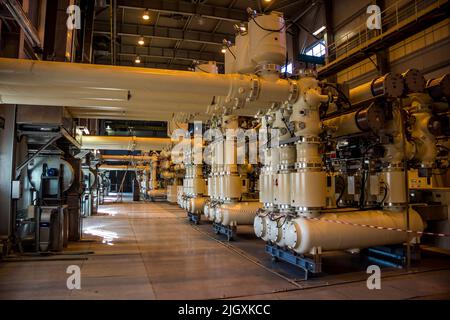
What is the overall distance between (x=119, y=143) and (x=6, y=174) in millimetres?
5718

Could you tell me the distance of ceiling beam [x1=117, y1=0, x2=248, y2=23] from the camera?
34.7 feet

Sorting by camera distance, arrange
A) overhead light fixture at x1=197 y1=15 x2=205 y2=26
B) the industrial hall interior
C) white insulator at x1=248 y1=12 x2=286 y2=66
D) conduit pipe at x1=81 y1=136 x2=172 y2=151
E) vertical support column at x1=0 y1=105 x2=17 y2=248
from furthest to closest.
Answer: overhead light fixture at x1=197 y1=15 x2=205 y2=26
conduit pipe at x1=81 y1=136 x2=172 y2=151
vertical support column at x1=0 y1=105 x2=17 y2=248
white insulator at x1=248 y1=12 x2=286 y2=66
the industrial hall interior

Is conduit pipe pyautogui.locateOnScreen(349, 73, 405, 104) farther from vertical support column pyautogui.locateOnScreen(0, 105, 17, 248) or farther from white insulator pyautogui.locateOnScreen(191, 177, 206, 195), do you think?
white insulator pyautogui.locateOnScreen(191, 177, 206, 195)

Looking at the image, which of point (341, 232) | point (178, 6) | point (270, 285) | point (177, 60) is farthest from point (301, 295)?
point (177, 60)

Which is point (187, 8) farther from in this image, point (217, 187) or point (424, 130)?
point (424, 130)

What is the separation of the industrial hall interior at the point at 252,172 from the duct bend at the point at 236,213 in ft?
0.09

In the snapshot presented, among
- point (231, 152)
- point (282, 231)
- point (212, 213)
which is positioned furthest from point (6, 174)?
point (282, 231)

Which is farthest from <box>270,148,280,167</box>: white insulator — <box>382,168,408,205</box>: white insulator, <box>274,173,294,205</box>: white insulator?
<box>382,168,408,205</box>: white insulator

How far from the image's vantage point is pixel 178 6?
10805 mm

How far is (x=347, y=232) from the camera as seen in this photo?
172 inches

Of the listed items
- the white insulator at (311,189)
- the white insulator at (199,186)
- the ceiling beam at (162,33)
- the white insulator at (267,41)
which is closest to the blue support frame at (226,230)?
the white insulator at (199,186)

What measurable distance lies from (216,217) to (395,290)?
4.20 metres

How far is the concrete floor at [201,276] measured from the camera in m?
3.66

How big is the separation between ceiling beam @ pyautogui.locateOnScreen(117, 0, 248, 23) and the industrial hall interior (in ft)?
12.9
